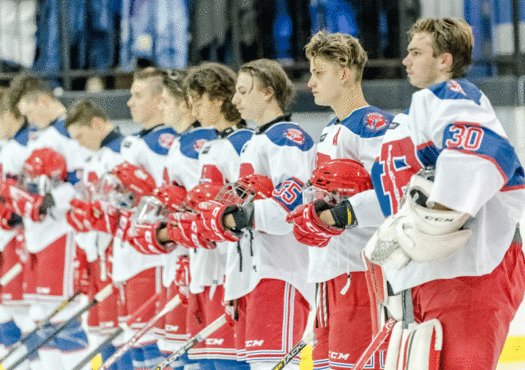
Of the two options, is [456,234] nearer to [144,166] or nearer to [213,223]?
[213,223]

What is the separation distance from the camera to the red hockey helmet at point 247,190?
269cm

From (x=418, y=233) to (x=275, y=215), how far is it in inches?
38.1

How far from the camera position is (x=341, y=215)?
226 cm

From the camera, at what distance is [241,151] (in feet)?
9.82

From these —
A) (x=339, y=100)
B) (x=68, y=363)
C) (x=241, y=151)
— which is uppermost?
(x=339, y=100)

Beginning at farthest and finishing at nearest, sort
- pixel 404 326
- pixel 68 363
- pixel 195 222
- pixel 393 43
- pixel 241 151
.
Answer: pixel 393 43 → pixel 68 363 → pixel 241 151 → pixel 195 222 → pixel 404 326

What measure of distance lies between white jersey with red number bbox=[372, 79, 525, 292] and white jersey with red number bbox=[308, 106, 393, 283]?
330 mm

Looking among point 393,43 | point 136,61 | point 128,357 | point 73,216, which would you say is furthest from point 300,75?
point 128,357

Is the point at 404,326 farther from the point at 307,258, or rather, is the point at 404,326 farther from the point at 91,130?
the point at 91,130

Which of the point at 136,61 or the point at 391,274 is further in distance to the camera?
the point at 136,61

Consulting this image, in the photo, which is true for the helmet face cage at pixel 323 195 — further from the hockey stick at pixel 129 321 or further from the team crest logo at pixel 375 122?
the hockey stick at pixel 129 321

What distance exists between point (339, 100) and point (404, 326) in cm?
98

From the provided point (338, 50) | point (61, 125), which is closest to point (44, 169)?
point (61, 125)

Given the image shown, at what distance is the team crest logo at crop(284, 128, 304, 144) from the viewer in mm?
2703
